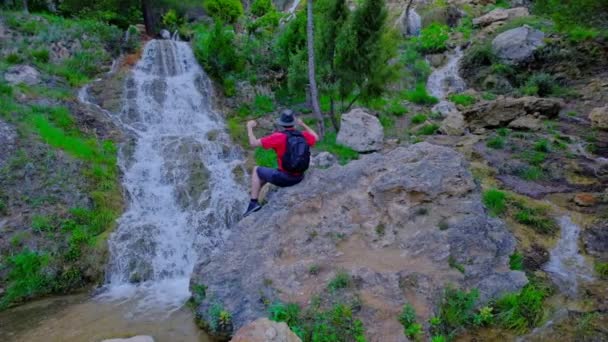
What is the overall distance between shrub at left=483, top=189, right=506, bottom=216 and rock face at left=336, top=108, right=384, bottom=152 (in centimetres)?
487

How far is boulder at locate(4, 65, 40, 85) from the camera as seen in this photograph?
46.5 ft

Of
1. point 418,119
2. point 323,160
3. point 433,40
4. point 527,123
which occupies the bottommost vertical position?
point 418,119

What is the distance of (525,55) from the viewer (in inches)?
767

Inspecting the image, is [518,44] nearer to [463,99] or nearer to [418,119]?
[463,99]

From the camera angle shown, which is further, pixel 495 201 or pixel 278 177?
pixel 495 201

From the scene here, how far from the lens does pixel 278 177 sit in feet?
23.1

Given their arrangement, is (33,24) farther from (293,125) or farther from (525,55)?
(525,55)

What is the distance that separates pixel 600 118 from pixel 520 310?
11.7 m

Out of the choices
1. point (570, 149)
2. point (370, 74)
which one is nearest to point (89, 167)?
point (370, 74)

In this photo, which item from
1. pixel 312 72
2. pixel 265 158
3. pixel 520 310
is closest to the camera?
pixel 520 310

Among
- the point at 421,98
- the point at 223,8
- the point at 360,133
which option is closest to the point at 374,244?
the point at 360,133

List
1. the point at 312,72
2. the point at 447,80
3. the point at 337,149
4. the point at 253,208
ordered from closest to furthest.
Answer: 1. the point at 253,208
2. the point at 337,149
3. the point at 312,72
4. the point at 447,80

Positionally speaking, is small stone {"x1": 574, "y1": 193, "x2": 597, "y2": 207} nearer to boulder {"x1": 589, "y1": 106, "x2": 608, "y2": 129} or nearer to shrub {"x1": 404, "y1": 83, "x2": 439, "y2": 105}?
boulder {"x1": 589, "y1": 106, "x2": 608, "y2": 129}

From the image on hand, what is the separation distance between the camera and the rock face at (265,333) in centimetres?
372
